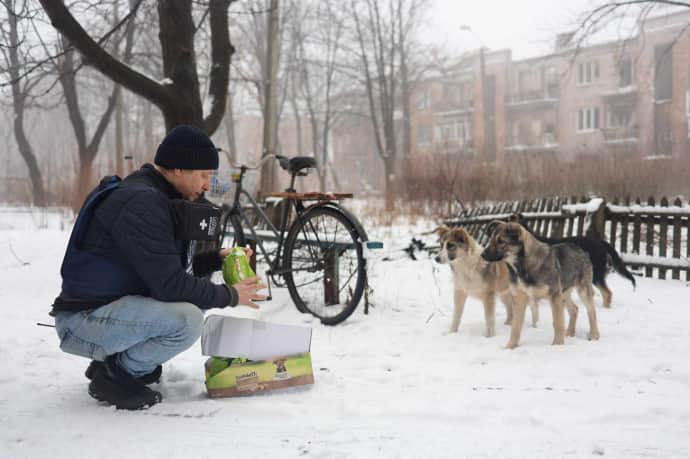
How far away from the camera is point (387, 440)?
244cm

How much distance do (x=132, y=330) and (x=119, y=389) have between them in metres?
0.39

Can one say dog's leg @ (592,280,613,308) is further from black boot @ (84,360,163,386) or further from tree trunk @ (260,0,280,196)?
tree trunk @ (260,0,280,196)

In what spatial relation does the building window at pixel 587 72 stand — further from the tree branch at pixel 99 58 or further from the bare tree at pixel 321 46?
the tree branch at pixel 99 58

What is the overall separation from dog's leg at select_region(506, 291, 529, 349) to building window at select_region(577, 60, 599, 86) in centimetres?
3634

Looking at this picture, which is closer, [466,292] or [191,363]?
[191,363]

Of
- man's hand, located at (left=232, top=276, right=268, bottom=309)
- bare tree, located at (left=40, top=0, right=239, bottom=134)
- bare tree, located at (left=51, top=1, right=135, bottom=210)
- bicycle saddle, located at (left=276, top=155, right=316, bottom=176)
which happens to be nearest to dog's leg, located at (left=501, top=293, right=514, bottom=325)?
bicycle saddle, located at (left=276, top=155, right=316, bottom=176)

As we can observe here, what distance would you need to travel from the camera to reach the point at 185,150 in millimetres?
2758

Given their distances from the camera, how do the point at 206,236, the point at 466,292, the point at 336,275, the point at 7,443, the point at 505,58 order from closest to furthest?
the point at 7,443 → the point at 206,236 → the point at 466,292 → the point at 336,275 → the point at 505,58

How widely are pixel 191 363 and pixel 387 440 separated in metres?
1.70

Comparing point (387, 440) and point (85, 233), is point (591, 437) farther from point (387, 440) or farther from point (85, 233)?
point (85, 233)

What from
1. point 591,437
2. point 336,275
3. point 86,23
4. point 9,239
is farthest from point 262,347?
point 86,23

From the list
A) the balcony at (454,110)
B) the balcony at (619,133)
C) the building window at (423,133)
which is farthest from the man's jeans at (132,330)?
the building window at (423,133)

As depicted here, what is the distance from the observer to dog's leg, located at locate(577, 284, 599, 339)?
4.22m

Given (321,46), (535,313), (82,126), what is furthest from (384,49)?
(535,313)
